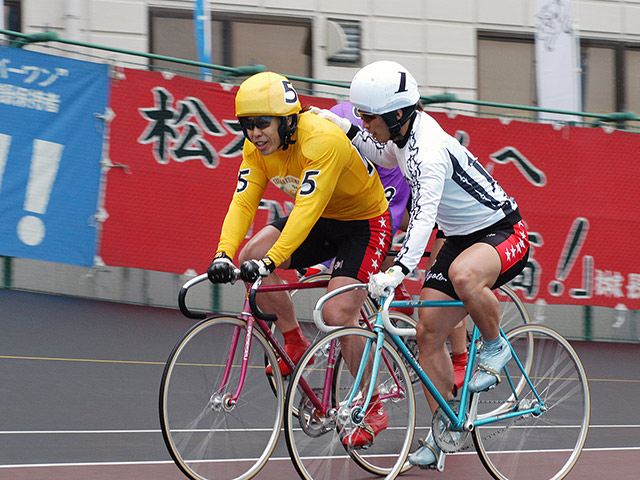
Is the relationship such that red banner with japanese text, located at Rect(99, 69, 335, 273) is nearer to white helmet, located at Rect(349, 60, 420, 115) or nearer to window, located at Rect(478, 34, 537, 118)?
white helmet, located at Rect(349, 60, 420, 115)

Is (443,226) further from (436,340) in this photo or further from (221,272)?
(221,272)

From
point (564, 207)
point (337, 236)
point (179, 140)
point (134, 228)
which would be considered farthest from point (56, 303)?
point (564, 207)

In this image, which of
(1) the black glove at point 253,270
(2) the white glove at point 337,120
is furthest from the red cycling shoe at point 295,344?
(2) the white glove at point 337,120

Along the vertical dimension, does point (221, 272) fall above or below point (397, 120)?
below

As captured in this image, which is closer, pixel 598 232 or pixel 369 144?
pixel 369 144

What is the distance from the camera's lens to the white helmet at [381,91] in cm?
494

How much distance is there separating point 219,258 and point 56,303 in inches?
181

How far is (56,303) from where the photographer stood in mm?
9109

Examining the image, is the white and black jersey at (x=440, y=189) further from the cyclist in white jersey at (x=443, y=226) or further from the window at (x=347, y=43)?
the window at (x=347, y=43)

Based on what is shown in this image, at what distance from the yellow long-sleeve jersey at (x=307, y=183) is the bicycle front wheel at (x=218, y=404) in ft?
1.56

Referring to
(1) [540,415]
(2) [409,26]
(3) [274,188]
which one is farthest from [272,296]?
(2) [409,26]

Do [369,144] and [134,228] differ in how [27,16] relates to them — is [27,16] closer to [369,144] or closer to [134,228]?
[134,228]

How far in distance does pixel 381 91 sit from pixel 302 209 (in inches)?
27.5

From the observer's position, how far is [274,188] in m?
9.52
